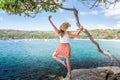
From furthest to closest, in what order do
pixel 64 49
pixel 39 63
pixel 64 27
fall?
1. pixel 39 63
2. pixel 64 49
3. pixel 64 27

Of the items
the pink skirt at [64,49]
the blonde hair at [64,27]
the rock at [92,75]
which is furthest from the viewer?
the rock at [92,75]

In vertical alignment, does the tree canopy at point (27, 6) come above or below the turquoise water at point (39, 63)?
above

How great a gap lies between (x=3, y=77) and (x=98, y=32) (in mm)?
112423

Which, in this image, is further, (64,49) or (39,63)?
(39,63)

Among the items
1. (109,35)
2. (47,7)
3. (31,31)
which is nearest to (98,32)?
(109,35)

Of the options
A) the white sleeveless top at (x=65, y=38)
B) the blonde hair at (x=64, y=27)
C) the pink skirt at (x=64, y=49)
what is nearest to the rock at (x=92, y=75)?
the pink skirt at (x=64, y=49)

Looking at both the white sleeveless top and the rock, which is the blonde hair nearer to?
the white sleeveless top

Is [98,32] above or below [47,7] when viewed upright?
below

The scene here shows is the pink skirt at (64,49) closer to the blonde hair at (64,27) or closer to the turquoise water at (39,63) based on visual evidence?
the blonde hair at (64,27)

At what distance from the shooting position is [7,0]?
34.0 feet

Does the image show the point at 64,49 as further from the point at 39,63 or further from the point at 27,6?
the point at 39,63

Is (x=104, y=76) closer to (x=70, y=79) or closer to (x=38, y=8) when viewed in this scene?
(x=70, y=79)

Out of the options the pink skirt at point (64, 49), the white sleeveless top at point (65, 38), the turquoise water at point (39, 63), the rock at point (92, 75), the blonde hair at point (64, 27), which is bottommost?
the turquoise water at point (39, 63)

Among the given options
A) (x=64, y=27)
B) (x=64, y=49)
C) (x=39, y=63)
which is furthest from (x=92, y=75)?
(x=39, y=63)
